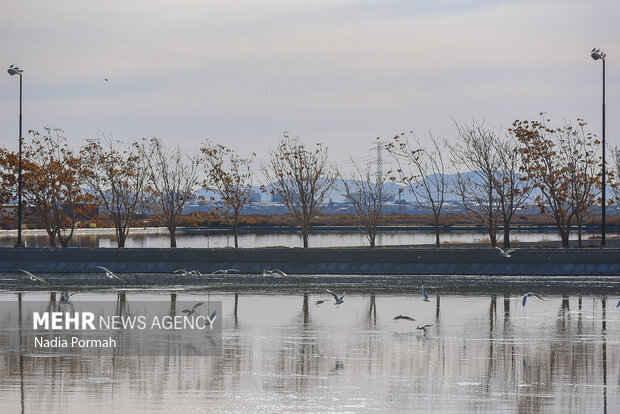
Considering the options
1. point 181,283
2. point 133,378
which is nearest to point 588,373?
point 133,378

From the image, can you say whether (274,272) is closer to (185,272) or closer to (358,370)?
(185,272)

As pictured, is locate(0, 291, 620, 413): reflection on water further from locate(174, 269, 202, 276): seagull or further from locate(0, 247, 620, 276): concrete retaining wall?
locate(0, 247, 620, 276): concrete retaining wall

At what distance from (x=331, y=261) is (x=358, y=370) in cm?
2070

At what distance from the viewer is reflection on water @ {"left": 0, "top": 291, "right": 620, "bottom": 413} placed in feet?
43.8

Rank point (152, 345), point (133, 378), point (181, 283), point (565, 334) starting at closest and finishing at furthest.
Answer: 1. point (133, 378)
2. point (152, 345)
3. point (565, 334)
4. point (181, 283)

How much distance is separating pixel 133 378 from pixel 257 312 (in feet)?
29.6

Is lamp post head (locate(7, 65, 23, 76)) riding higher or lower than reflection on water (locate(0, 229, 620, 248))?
higher

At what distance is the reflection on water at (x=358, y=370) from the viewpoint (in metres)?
13.3

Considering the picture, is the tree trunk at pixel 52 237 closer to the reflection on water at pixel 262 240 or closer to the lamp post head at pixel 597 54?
the reflection on water at pixel 262 240

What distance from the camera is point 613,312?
78.5ft

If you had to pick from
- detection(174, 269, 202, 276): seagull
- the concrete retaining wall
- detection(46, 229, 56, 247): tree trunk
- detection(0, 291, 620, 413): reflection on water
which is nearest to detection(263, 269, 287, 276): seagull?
the concrete retaining wall

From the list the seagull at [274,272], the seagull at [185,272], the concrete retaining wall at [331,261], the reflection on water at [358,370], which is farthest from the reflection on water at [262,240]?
the reflection on water at [358,370]

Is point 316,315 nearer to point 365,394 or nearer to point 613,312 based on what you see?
point 613,312

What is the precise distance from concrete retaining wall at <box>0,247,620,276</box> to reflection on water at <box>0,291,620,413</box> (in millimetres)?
11762
